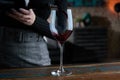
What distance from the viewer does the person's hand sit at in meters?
1.07

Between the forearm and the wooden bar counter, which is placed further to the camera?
the forearm

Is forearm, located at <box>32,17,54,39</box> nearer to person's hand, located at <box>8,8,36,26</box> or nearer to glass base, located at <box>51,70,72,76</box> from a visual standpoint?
person's hand, located at <box>8,8,36,26</box>

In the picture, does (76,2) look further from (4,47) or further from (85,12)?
(4,47)

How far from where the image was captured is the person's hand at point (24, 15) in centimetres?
107

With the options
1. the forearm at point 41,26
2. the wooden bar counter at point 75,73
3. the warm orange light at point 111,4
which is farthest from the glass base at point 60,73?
the warm orange light at point 111,4

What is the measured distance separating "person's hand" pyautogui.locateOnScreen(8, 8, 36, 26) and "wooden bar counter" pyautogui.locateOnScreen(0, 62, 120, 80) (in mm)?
223

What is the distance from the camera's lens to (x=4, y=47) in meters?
1.19

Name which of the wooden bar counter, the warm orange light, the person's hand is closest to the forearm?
the person's hand

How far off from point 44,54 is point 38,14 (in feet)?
0.57

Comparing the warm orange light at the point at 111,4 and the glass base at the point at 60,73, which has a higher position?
the warm orange light at the point at 111,4

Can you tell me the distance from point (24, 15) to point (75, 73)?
0.33 m

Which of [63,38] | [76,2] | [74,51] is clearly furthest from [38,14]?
[76,2]

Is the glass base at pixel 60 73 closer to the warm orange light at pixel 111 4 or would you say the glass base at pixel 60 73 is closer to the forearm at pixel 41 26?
the forearm at pixel 41 26

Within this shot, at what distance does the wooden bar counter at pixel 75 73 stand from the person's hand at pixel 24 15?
0.73 feet
